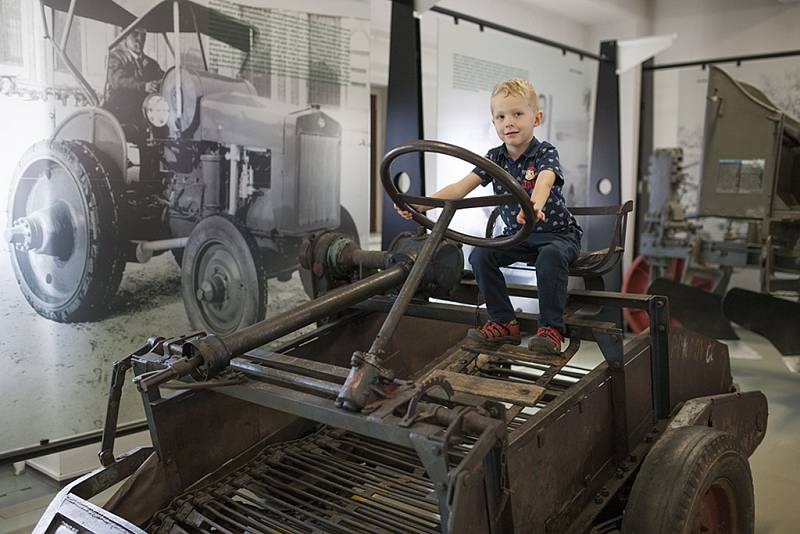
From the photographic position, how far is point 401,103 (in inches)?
160

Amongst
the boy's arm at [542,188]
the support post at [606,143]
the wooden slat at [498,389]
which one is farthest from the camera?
the support post at [606,143]

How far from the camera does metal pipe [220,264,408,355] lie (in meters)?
2.07

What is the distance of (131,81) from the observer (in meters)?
3.32

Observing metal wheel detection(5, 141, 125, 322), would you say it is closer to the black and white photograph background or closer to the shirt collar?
the black and white photograph background

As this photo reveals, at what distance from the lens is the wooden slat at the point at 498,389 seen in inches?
79.4

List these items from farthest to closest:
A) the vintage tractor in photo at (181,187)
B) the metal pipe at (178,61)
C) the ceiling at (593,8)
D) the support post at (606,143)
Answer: the ceiling at (593,8) → the support post at (606,143) → the metal pipe at (178,61) → the vintage tractor in photo at (181,187)

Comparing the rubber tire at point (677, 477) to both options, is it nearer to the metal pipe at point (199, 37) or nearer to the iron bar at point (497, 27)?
the metal pipe at point (199, 37)

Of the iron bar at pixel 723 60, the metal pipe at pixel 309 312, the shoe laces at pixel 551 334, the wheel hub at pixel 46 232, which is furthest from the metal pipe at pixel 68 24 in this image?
the iron bar at pixel 723 60

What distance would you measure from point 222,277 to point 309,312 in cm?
180

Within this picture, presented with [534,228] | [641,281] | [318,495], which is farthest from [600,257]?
[641,281]

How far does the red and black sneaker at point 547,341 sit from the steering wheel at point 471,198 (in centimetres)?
A: 34

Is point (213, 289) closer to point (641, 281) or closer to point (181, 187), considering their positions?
point (181, 187)

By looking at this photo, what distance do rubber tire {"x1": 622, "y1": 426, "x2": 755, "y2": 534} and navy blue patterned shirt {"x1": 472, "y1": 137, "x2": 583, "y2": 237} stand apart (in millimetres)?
900

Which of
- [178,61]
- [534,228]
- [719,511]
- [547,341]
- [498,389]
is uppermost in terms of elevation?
[178,61]
